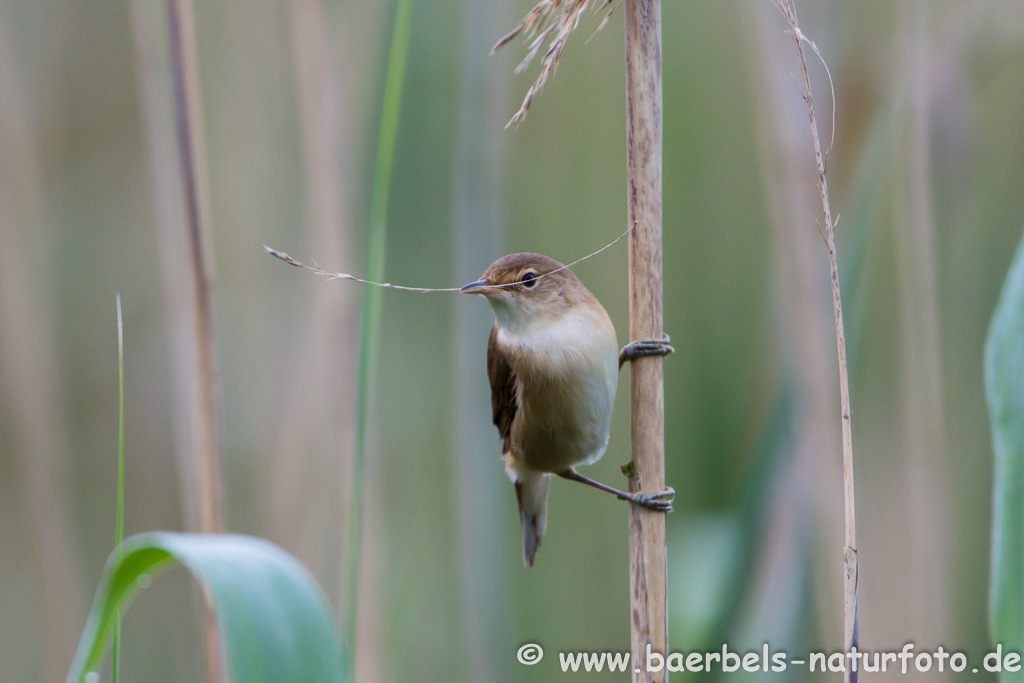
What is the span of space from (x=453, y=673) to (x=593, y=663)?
431mm

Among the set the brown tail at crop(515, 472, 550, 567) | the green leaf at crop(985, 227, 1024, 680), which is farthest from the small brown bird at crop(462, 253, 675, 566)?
the green leaf at crop(985, 227, 1024, 680)

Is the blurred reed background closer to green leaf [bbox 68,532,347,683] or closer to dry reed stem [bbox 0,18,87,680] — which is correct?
dry reed stem [bbox 0,18,87,680]

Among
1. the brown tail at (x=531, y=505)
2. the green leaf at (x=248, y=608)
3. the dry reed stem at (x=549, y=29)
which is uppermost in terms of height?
the dry reed stem at (x=549, y=29)

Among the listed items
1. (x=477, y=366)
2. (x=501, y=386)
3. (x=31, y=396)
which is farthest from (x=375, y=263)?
(x=31, y=396)

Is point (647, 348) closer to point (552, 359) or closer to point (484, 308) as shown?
point (552, 359)

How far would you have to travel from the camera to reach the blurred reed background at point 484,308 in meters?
2.11

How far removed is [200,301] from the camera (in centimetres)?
157

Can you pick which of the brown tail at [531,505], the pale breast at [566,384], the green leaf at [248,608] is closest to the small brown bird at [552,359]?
the pale breast at [566,384]

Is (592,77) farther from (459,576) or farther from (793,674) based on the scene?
(793,674)

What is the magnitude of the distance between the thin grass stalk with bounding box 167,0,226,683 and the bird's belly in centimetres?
71

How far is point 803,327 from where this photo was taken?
82.8 inches

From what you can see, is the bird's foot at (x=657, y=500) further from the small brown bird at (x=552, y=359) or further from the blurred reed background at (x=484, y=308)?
the blurred reed background at (x=484, y=308)

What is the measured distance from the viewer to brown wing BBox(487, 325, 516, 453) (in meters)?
2.01

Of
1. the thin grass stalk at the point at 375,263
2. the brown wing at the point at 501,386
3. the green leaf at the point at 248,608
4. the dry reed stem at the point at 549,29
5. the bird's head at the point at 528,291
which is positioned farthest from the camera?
the brown wing at the point at 501,386
